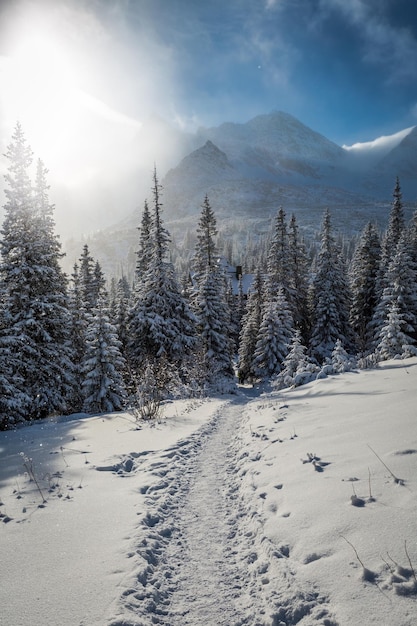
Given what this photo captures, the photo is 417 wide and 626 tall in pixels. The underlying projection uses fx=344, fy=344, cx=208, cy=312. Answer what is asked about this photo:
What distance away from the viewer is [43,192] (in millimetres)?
22688

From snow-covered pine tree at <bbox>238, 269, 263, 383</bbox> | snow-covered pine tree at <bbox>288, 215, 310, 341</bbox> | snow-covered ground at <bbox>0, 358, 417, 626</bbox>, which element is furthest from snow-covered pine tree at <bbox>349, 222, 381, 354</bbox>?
snow-covered ground at <bbox>0, 358, 417, 626</bbox>

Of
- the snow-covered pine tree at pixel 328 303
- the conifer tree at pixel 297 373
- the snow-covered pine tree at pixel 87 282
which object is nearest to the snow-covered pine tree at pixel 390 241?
the snow-covered pine tree at pixel 328 303

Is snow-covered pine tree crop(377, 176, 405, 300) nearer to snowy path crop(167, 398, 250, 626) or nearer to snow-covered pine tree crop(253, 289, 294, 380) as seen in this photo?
snow-covered pine tree crop(253, 289, 294, 380)

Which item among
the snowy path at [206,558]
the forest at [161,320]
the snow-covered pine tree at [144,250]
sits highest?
the snow-covered pine tree at [144,250]

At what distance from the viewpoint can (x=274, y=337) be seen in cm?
3088

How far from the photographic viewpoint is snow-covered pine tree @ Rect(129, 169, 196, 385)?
992 inches

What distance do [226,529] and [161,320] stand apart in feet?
68.3

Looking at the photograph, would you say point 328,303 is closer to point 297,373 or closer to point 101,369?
point 297,373

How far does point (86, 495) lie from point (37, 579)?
6.96 feet

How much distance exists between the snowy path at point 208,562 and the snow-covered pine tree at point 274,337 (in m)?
24.1

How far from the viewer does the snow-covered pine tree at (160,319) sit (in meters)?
25.2

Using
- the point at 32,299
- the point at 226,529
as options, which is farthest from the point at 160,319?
the point at 226,529

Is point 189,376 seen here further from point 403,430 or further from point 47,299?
point 403,430

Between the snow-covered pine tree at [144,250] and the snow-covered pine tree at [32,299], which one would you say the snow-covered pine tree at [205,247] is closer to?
the snow-covered pine tree at [144,250]
